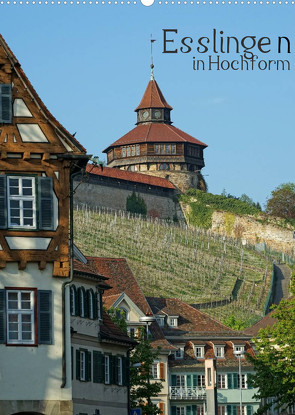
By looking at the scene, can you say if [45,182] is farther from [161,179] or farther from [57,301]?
[161,179]

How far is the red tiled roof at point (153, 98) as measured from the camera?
189m

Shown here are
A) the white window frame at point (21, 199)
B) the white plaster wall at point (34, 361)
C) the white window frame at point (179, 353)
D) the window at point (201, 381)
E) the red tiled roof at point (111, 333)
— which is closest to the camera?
the white plaster wall at point (34, 361)

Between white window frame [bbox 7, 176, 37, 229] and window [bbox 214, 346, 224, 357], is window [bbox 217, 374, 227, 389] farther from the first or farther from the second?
white window frame [bbox 7, 176, 37, 229]

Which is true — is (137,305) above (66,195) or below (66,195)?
below

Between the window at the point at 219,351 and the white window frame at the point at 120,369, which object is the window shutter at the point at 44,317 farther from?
the window at the point at 219,351

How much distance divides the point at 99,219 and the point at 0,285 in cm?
11462

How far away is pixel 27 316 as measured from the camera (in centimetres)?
A: 3180

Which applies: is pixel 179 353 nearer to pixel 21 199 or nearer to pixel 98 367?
pixel 98 367

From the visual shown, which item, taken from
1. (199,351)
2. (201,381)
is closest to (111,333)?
(201,381)

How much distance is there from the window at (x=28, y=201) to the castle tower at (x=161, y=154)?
14438 cm

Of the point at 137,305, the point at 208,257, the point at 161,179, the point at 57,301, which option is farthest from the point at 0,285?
the point at 161,179

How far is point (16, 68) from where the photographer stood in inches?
1271

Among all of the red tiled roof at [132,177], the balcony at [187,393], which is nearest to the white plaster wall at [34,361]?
the balcony at [187,393]

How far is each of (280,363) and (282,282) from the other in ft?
278
